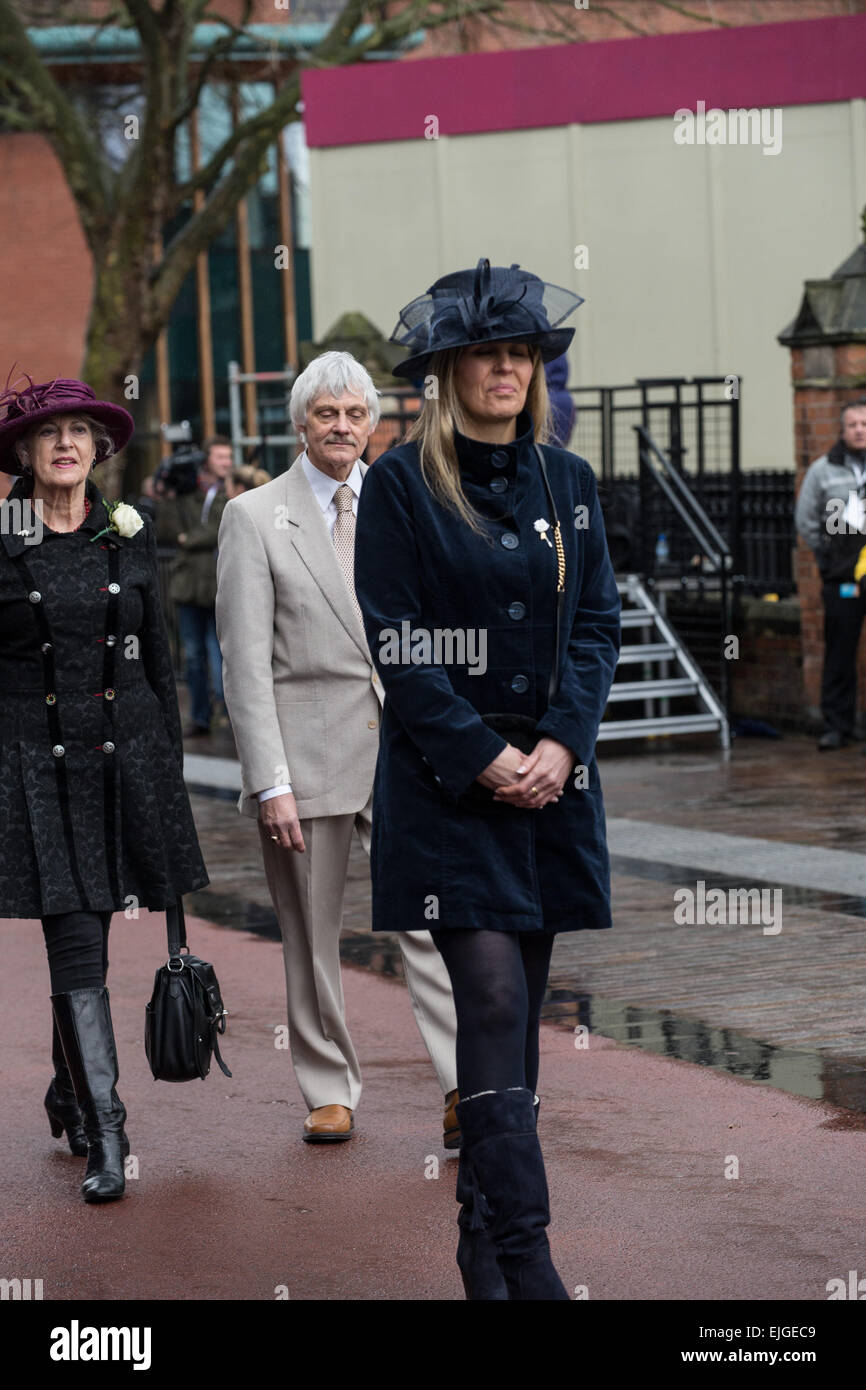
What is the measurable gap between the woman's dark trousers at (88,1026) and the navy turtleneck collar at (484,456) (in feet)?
5.75

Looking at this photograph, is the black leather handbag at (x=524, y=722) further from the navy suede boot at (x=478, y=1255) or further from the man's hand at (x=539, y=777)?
the navy suede boot at (x=478, y=1255)

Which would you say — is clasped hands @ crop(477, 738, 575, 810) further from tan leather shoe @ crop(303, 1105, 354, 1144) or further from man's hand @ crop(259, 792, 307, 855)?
tan leather shoe @ crop(303, 1105, 354, 1144)

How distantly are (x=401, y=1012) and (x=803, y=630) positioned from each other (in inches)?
303

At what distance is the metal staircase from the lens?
45.3ft

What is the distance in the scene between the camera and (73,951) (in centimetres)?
528

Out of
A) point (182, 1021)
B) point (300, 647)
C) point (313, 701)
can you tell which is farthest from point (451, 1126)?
point (300, 647)

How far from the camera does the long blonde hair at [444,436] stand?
4.16m

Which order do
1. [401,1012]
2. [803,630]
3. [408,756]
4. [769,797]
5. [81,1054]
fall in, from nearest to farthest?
[408,756]
[81,1054]
[401,1012]
[769,797]
[803,630]

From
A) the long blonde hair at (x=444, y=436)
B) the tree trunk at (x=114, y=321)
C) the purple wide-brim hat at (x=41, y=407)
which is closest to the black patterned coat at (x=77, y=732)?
the purple wide-brim hat at (x=41, y=407)

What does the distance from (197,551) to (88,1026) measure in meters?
10.3

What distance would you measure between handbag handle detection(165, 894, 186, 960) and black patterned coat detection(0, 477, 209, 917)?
0.05 meters

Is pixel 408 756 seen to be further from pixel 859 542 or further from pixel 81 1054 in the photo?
pixel 859 542

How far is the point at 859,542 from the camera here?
12.9m
